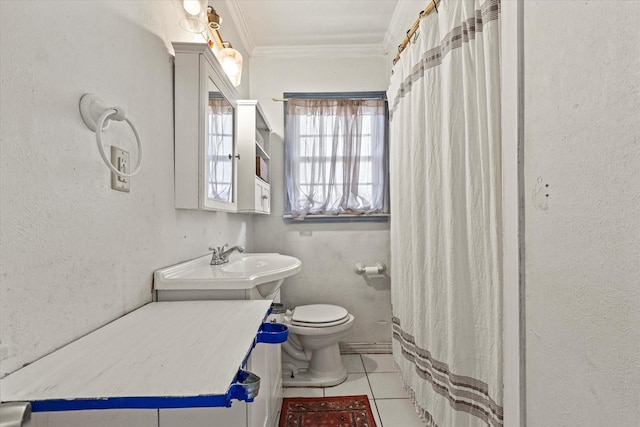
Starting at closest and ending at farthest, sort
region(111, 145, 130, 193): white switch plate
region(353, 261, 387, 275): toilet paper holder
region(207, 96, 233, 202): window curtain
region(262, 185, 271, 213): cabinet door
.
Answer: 1. region(111, 145, 130, 193): white switch plate
2. region(207, 96, 233, 202): window curtain
3. region(262, 185, 271, 213): cabinet door
4. region(353, 261, 387, 275): toilet paper holder

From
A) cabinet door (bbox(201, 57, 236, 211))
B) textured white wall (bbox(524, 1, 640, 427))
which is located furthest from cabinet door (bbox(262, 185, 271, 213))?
textured white wall (bbox(524, 1, 640, 427))

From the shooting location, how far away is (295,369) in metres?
2.07

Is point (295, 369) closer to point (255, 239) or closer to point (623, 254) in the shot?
point (255, 239)

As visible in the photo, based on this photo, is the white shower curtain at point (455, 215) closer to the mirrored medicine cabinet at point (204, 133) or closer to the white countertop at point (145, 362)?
the white countertop at point (145, 362)

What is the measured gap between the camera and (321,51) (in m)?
2.58

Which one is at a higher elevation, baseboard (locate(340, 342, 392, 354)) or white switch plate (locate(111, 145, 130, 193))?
white switch plate (locate(111, 145, 130, 193))

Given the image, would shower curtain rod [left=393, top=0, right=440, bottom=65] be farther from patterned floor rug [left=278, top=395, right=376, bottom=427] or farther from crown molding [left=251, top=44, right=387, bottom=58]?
patterned floor rug [left=278, top=395, right=376, bottom=427]

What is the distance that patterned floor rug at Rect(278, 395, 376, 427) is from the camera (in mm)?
1624

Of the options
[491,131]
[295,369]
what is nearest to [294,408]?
[295,369]

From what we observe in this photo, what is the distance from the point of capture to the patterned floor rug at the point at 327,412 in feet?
5.33

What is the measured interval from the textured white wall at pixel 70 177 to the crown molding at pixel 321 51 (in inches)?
58.9

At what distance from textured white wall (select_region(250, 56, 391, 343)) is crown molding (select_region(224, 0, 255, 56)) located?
0.15 m

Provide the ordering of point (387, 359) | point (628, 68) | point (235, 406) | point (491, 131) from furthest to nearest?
point (387, 359), point (491, 131), point (235, 406), point (628, 68)

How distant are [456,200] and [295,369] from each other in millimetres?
1553
